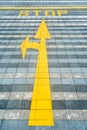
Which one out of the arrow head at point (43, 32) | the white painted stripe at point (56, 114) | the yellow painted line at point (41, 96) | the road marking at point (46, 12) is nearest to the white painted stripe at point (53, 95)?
the yellow painted line at point (41, 96)

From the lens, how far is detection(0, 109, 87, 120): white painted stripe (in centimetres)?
1181

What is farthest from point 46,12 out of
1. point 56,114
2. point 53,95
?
point 56,114

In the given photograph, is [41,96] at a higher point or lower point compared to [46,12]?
higher

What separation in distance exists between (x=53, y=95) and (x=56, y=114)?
179 cm

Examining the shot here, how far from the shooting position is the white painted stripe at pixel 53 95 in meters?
13.3

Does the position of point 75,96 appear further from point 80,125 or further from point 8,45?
point 8,45

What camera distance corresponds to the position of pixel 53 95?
13555mm

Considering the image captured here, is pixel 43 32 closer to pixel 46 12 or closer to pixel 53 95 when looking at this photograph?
pixel 46 12

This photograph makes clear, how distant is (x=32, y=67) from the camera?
16.8m

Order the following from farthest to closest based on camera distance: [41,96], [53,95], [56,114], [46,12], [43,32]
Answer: [46,12], [43,32], [53,95], [41,96], [56,114]

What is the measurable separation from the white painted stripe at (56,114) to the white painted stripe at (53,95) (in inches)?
47.9

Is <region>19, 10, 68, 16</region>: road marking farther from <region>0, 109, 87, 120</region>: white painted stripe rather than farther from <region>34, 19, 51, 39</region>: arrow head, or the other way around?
<region>0, 109, 87, 120</region>: white painted stripe

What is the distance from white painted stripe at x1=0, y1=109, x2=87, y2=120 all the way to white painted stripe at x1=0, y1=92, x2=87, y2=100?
1216mm

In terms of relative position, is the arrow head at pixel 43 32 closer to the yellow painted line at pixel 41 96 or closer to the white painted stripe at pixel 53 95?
the yellow painted line at pixel 41 96
